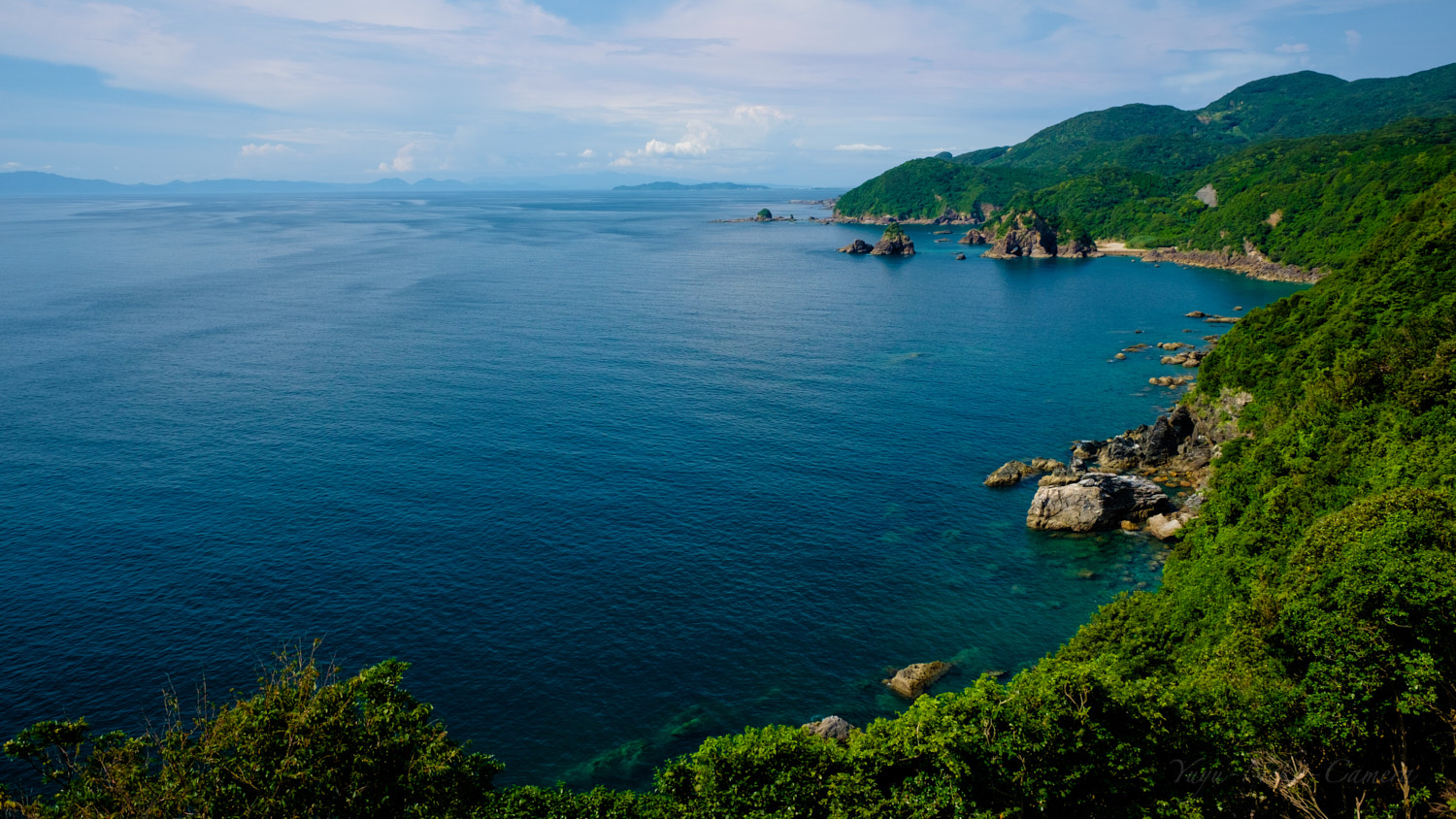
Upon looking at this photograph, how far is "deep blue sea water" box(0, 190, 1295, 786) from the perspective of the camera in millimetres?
59062

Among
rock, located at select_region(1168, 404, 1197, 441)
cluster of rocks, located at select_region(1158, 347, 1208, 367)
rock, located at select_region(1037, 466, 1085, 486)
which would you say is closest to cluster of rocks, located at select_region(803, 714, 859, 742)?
rock, located at select_region(1037, 466, 1085, 486)

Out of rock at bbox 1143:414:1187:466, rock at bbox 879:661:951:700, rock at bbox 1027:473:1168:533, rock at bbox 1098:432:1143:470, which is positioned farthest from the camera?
rock at bbox 1143:414:1187:466

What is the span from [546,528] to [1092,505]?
193 ft

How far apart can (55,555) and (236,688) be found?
1306 inches

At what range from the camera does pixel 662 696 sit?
192 feet

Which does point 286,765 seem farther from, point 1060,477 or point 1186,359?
point 1186,359

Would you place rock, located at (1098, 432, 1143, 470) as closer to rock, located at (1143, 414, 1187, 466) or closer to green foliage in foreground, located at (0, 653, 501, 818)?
rock, located at (1143, 414, 1187, 466)

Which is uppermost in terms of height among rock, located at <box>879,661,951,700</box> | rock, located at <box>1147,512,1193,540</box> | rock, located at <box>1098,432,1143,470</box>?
rock, located at <box>1098,432,1143,470</box>

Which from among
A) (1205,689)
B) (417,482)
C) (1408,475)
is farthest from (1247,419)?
(417,482)

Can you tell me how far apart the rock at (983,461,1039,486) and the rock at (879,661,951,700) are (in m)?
36.1

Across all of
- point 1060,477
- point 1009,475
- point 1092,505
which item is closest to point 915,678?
point 1092,505

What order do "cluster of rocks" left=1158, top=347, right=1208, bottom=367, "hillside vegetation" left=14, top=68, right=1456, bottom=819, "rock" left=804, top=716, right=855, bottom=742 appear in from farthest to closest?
"cluster of rocks" left=1158, top=347, right=1208, bottom=367, "rock" left=804, top=716, right=855, bottom=742, "hillside vegetation" left=14, top=68, right=1456, bottom=819

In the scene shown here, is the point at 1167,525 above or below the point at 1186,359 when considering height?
below

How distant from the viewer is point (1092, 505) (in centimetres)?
8169
